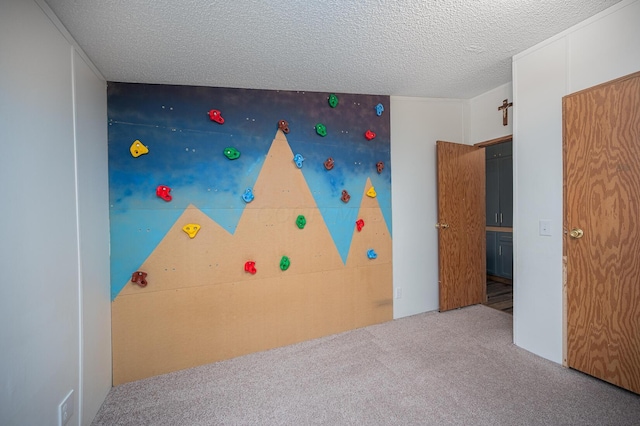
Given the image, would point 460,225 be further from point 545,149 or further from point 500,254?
point 500,254

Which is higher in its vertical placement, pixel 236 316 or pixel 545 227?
pixel 545 227

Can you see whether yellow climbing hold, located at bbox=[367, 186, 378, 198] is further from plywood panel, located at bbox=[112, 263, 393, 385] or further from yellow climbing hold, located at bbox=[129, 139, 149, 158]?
yellow climbing hold, located at bbox=[129, 139, 149, 158]

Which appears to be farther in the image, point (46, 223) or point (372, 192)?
point (372, 192)

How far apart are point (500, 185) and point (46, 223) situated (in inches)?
201

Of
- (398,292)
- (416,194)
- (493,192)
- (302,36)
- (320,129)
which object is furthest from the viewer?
(493,192)

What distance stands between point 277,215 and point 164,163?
0.97 meters

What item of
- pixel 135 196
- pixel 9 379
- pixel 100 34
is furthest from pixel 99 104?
pixel 9 379

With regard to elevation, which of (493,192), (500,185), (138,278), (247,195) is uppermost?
(500,185)

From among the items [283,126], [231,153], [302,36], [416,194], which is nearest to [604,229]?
[416,194]

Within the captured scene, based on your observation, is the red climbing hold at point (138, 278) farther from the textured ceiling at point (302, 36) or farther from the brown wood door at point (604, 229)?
the brown wood door at point (604, 229)

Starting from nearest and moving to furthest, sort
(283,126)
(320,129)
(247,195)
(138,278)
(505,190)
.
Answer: (138,278)
(247,195)
(283,126)
(320,129)
(505,190)

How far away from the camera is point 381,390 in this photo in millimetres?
1729

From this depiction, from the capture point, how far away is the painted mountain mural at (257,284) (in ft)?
6.57

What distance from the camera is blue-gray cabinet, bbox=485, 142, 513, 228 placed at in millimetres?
4016
